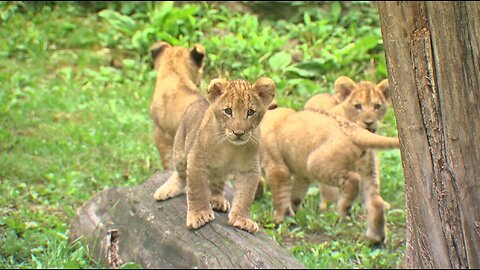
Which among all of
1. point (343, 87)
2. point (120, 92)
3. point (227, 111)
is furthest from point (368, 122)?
point (120, 92)

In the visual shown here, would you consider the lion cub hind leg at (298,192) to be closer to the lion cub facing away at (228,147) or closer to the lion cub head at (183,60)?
the lion cub head at (183,60)

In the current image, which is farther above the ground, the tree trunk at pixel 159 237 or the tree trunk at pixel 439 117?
the tree trunk at pixel 439 117

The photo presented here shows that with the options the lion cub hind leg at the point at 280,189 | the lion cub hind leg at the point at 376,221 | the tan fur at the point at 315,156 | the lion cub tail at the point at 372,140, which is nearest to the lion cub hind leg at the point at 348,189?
the tan fur at the point at 315,156

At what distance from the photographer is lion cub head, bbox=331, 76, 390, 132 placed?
9711 mm

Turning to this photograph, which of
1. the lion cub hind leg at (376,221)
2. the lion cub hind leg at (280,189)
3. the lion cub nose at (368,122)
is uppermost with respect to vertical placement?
the lion cub nose at (368,122)

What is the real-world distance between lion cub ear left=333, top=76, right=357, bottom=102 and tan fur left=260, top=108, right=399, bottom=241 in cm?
72

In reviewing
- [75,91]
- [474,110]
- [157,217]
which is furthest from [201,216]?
[75,91]

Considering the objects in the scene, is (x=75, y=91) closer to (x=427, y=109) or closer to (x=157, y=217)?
(x=157, y=217)

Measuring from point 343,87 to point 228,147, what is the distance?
3679 mm

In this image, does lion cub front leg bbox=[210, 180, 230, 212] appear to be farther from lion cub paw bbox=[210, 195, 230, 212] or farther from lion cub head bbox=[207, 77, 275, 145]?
lion cub head bbox=[207, 77, 275, 145]

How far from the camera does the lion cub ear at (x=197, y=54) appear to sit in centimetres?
959

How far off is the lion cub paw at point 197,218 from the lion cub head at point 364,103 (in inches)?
133

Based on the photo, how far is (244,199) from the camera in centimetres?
668

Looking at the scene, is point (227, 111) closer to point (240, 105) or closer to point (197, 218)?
point (240, 105)
